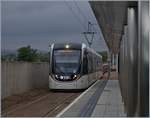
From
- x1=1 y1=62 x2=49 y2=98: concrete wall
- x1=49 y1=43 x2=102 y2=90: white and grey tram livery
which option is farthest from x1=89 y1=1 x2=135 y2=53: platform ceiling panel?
x1=1 y1=62 x2=49 y2=98: concrete wall

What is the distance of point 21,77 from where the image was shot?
26.3 m

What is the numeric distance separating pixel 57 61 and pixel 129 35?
19.2 metres

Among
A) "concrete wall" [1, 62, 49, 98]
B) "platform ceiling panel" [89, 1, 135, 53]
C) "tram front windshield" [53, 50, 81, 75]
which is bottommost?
"concrete wall" [1, 62, 49, 98]

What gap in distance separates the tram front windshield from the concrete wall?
181 cm

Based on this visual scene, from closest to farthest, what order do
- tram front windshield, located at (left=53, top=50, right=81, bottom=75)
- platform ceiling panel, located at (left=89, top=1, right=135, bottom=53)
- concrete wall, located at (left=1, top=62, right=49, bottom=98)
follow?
platform ceiling panel, located at (left=89, top=1, right=135, bottom=53) → concrete wall, located at (left=1, top=62, right=49, bottom=98) → tram front windshield, located at (left=53, top=50, right=81, bottom=75)

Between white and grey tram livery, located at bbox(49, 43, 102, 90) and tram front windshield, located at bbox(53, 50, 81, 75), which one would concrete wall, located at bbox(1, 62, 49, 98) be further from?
tram front windshield, located at bbox(53, 50, 81, 75)

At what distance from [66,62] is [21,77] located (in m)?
3.27

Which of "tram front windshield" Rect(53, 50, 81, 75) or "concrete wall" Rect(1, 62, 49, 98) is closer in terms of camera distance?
"concrete wall" Rect(1, 62, 49, 98)

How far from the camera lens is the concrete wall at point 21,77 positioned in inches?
871

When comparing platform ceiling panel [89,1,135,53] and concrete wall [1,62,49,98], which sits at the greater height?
platform ceiling panel [89,1,135,53]

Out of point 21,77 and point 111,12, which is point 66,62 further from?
point 111,12

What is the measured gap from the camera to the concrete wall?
72.6ft

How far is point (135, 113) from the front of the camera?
29.7 feet

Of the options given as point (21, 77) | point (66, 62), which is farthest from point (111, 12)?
point (21, 77)
